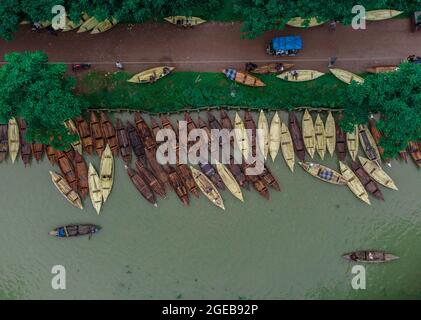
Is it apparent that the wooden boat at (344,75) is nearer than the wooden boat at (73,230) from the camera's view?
Yes

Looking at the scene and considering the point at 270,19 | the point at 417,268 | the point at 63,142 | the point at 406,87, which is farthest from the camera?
the point at 417,268

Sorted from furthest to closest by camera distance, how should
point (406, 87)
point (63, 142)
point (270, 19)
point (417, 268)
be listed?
point (417, 268), point (63, 142), point (270, 19), point (406, 87)

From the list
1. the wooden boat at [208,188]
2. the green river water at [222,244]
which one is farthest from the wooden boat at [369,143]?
the wooden boat at [208,188]

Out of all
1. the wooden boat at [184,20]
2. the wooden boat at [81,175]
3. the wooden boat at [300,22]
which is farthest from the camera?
the wooden boat at [81,175]

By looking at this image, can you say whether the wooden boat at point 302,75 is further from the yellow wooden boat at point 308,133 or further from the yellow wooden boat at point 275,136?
the yellow wooden boat at point 275,136

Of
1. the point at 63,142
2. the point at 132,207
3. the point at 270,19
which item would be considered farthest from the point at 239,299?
the point at 270,19

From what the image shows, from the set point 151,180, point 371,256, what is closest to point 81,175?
point 151,180
